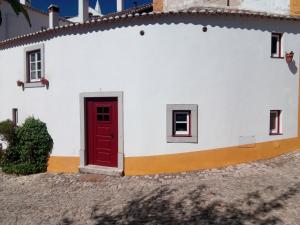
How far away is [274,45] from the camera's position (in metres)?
10.2

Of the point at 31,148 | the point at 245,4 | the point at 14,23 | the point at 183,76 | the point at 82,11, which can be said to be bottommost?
the point at 31,148

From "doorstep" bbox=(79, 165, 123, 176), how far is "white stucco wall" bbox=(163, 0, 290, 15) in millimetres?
7975

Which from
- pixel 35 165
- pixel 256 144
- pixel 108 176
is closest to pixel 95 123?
pixel 108 176

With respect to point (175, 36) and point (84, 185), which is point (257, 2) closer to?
point (175, 36)

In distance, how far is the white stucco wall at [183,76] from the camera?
29.7 feet

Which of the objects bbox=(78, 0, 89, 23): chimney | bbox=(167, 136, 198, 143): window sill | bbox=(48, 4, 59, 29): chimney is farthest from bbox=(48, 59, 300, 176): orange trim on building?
bbox=(78, 0, 89, 23): chimney

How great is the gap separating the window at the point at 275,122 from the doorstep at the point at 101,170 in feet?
16.1

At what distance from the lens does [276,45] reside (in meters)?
10.2

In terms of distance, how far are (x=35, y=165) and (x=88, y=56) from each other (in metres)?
3.93

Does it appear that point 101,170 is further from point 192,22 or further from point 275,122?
point 275,122

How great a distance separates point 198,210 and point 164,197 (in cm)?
109

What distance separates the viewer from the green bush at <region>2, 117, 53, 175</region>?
1041 cm

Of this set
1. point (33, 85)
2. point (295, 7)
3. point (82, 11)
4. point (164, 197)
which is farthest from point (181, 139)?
point (82, 11)

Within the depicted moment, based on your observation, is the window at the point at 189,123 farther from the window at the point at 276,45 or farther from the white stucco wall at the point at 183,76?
the window at the point at 276,45
